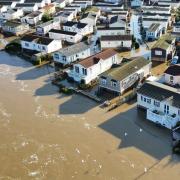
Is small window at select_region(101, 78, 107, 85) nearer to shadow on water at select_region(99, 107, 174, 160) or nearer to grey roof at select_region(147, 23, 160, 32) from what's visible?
shadow on water at select_region(99, 107, 174, 160)

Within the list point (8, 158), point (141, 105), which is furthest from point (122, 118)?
point (8, 158)

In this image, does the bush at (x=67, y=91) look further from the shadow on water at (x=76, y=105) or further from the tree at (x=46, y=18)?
the tree at (x=46, y=18)

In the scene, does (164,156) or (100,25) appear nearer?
(164,156)

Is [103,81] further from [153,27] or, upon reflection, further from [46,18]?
[46,18]

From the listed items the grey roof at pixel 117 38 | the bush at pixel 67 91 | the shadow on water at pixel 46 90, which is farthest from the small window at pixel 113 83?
the grey roof at pixel 117 38

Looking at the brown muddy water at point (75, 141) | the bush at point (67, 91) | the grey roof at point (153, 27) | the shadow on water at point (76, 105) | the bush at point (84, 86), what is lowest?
the brown muddy water at point (75, 141)

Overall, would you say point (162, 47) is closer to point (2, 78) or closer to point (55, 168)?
point (2, 78)

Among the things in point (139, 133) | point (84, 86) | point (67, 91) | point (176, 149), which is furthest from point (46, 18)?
point (176, 149)
